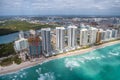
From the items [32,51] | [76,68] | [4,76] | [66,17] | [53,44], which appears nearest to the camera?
[4,76]

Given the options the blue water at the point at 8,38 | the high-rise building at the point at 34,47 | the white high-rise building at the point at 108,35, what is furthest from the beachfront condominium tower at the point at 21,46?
the white high-rise building at the point at 108,35

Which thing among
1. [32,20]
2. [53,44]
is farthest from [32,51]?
[32,20]

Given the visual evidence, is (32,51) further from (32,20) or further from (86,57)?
(32,20)

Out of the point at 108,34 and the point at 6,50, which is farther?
the point at 108,34

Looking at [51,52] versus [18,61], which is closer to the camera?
[18,61]

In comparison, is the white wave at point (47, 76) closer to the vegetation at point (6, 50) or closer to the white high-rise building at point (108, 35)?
the vegetation at point (6, 50)

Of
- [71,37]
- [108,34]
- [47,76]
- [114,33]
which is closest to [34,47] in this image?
[47,76]

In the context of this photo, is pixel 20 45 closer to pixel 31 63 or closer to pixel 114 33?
pixel 31 63
